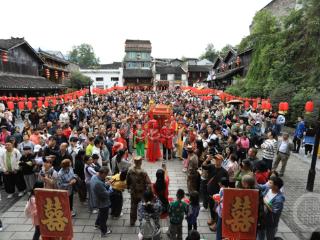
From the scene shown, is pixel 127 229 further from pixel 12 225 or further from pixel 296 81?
pixel 296 81

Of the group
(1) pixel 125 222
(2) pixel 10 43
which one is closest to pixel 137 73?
(2) pixel 10 43

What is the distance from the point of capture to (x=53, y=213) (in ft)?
14.7

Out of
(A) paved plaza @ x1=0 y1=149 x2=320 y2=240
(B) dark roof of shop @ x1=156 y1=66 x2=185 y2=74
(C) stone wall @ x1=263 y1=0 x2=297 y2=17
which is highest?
(C) stone wall @ x1=263 y1=0 x2=297 y2=17

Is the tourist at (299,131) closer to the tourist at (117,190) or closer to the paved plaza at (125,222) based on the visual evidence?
the paved plaza at (125,222)

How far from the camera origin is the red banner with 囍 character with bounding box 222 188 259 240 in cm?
436

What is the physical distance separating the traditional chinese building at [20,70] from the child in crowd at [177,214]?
19985 millimetres

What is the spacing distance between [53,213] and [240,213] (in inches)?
134

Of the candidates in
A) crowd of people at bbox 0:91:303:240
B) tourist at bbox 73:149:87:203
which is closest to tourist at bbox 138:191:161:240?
crowd of people at bbox 0:91:303:240

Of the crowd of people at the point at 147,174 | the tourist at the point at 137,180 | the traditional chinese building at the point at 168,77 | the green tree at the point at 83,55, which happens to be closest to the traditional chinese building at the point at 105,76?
the traditional chinese building at the point at 168,77

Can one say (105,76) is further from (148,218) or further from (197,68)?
(148,218)

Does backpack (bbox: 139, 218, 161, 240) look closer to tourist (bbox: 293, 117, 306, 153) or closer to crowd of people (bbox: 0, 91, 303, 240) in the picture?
crowd of people (bbox: 0, 91, 303, 240)

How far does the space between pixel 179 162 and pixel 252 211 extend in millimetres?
6610

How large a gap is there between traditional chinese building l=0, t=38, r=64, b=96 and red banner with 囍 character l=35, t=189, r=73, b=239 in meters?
18.8

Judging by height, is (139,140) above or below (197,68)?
below
